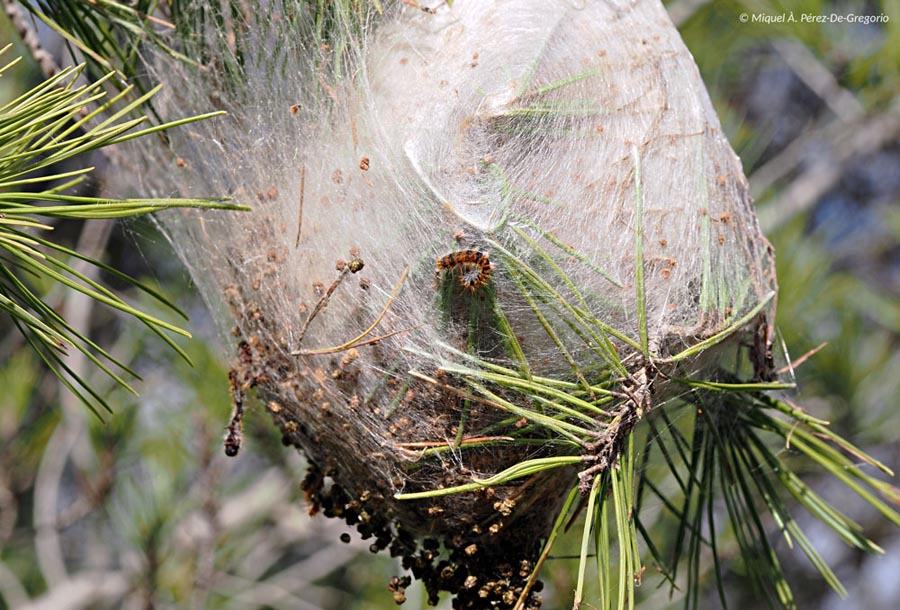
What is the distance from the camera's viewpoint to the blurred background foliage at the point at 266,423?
247 centimetres

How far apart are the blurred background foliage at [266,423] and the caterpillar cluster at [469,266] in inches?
44.4

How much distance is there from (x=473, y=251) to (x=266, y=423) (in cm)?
124

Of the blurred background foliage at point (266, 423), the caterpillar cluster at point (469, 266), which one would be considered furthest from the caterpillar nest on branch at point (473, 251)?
the blurred background foliage at point (266, 423)

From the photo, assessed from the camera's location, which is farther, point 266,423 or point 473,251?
point 266,423

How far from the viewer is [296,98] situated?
1.17 m

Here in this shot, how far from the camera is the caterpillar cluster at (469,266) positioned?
1.01 metres

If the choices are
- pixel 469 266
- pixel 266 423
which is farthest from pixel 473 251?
pixel 266 423

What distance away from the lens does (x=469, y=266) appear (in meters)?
1.02

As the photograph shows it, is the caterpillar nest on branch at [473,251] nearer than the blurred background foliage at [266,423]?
Yes

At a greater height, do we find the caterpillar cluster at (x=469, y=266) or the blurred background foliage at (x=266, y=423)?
the caterpillar cluster at (x=469, y=266)

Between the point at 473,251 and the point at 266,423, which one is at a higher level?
the point at 473,251

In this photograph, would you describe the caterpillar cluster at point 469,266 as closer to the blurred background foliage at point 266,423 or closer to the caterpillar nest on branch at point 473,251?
the caterpillar nest on branch at point 473,251

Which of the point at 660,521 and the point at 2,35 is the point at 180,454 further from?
the point at 660,521

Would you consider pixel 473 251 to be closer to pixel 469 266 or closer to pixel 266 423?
pixel 469 266
